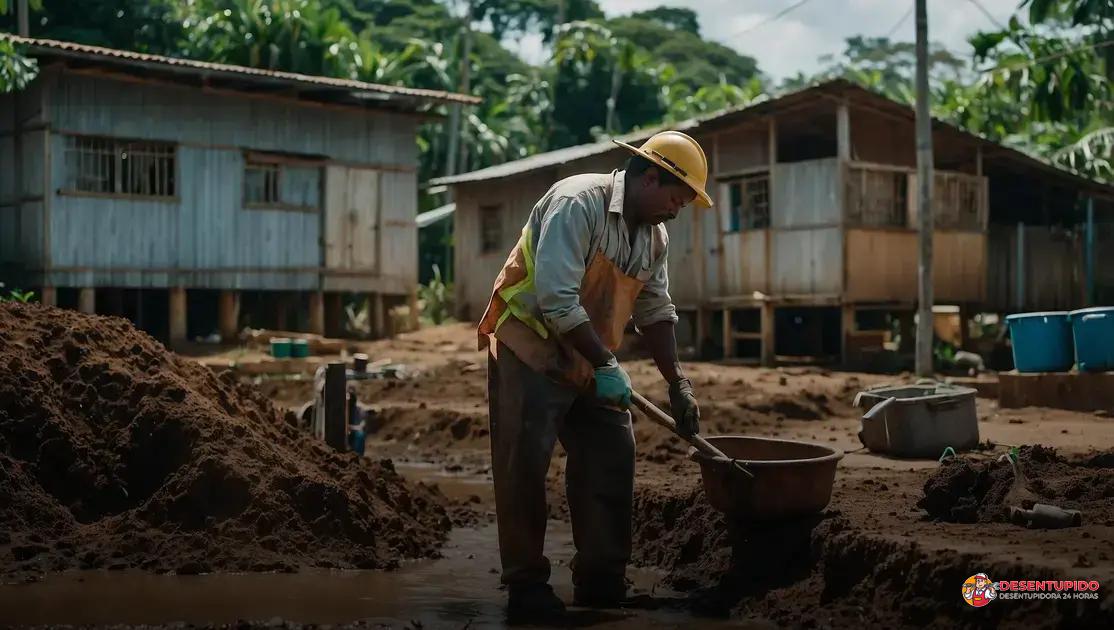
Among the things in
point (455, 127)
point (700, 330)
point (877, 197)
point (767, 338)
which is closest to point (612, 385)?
point (767, 338)

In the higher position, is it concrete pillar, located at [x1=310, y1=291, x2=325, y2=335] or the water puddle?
concrete pillar, located at [x1=310, y1=291, x2=325, y2=335]

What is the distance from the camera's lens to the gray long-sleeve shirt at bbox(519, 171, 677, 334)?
4.84 metres

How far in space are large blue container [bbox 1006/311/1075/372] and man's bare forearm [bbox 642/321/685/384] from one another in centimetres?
704

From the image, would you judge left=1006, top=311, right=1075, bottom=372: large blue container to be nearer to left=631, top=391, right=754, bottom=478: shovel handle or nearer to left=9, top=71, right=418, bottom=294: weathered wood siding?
left=631, top=391, right=754, bottom=478: shovel handle

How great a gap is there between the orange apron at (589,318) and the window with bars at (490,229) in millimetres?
18168

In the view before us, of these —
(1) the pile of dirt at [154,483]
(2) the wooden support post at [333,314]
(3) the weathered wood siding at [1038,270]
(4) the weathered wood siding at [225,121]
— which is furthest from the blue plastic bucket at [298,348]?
(3) the weathered wood siding at [1038,270]

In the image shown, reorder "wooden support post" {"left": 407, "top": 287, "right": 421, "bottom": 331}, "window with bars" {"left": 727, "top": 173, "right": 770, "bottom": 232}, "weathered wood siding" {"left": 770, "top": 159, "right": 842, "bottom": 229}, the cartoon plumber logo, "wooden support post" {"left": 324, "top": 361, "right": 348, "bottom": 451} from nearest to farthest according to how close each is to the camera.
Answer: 1. the cartoon plumber logo
2. "wooden support post" {"left": 324, "top": 361, "right": 348, "bottom": 451}
3. "weathered wood siding" {"left": 770, "top": 159, "right": 842, "bottom": 229}
4. "window with bars" {"left": 727, "top": 173, "right": 770, "bottom": 232}
5. "wooden support post" {"left": 407, "top": 287, "right": 421, "bottom": 331}

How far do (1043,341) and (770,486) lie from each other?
7.44m

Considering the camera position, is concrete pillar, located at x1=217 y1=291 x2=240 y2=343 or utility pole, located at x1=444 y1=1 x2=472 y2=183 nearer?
concrete pillar, located at x1=217 y1=291 x2=240 y2=343

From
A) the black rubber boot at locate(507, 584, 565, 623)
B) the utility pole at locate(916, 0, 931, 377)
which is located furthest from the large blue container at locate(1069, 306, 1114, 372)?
the black rubber boot at locate(507, 584, 565, 623)

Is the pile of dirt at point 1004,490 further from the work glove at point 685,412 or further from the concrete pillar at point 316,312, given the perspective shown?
the concrete pillar at point 316,312

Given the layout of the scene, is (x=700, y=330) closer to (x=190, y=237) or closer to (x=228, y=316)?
(x=228, y=316)

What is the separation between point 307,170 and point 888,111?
30.1ft

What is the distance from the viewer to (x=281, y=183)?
1919 centimetres
